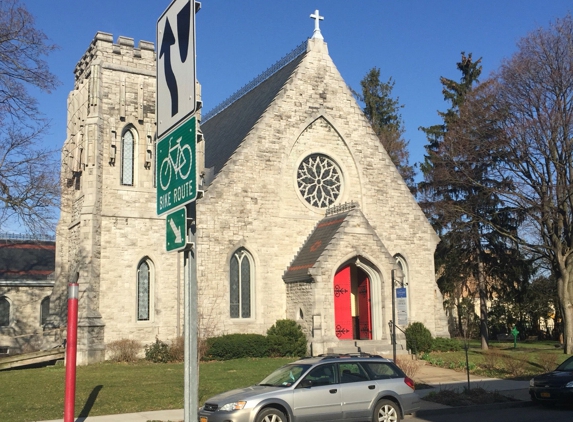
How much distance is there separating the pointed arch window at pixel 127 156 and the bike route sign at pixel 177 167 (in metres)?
19.6

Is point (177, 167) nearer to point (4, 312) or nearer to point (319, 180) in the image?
point (319, 180)

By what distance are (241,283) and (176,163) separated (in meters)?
20.4

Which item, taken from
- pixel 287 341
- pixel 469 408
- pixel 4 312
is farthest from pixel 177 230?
pixel 4 312

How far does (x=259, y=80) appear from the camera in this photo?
3547cm

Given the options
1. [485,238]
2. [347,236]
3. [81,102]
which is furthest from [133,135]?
[485,238]

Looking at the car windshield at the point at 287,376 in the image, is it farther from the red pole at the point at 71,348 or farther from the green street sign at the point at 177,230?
the green street sign at the point at 177,230

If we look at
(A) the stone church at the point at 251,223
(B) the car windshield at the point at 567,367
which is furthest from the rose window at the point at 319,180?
(B) the car windshield at the point at 567,367

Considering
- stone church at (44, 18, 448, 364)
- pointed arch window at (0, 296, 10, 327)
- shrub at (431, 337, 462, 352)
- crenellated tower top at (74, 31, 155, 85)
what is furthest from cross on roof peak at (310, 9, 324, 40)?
pointed arch window at (0, 296, 10, 327)

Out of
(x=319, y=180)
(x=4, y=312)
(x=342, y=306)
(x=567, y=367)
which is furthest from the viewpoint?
(x=4, y=312)

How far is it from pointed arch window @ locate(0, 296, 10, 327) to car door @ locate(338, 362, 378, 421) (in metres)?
27.3

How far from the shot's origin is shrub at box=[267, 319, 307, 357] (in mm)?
24172

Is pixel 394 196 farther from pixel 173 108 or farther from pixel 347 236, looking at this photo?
pixel 173 108

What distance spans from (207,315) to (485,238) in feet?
57.6

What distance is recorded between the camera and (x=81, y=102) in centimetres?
2639
